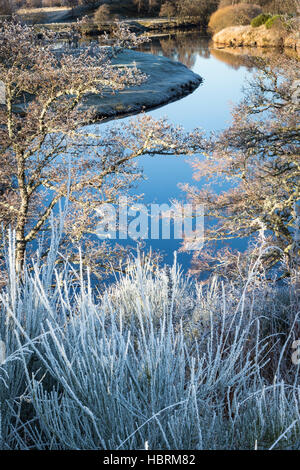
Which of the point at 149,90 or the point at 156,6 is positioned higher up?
the point at 156,6

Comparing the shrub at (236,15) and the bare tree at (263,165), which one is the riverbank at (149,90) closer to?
the bare tree at (263,165)

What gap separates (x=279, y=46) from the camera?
1366 inches

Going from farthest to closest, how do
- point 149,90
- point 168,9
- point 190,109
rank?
1. point 168,9
2. point 149,90
3. point 190,109

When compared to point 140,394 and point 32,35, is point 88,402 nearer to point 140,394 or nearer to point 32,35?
point 140,394

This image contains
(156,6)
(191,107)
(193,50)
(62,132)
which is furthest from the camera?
(156,6)

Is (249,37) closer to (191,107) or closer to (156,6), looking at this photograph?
(191,107)

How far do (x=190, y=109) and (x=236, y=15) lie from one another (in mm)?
26159

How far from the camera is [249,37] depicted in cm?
3994

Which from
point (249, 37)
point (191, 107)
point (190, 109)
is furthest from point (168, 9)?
point (190, 109)

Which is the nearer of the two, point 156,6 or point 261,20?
point 261,20

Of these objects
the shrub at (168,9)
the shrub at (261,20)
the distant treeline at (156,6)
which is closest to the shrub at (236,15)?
the distant treeline at (156,6)

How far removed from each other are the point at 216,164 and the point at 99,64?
6747 mm
